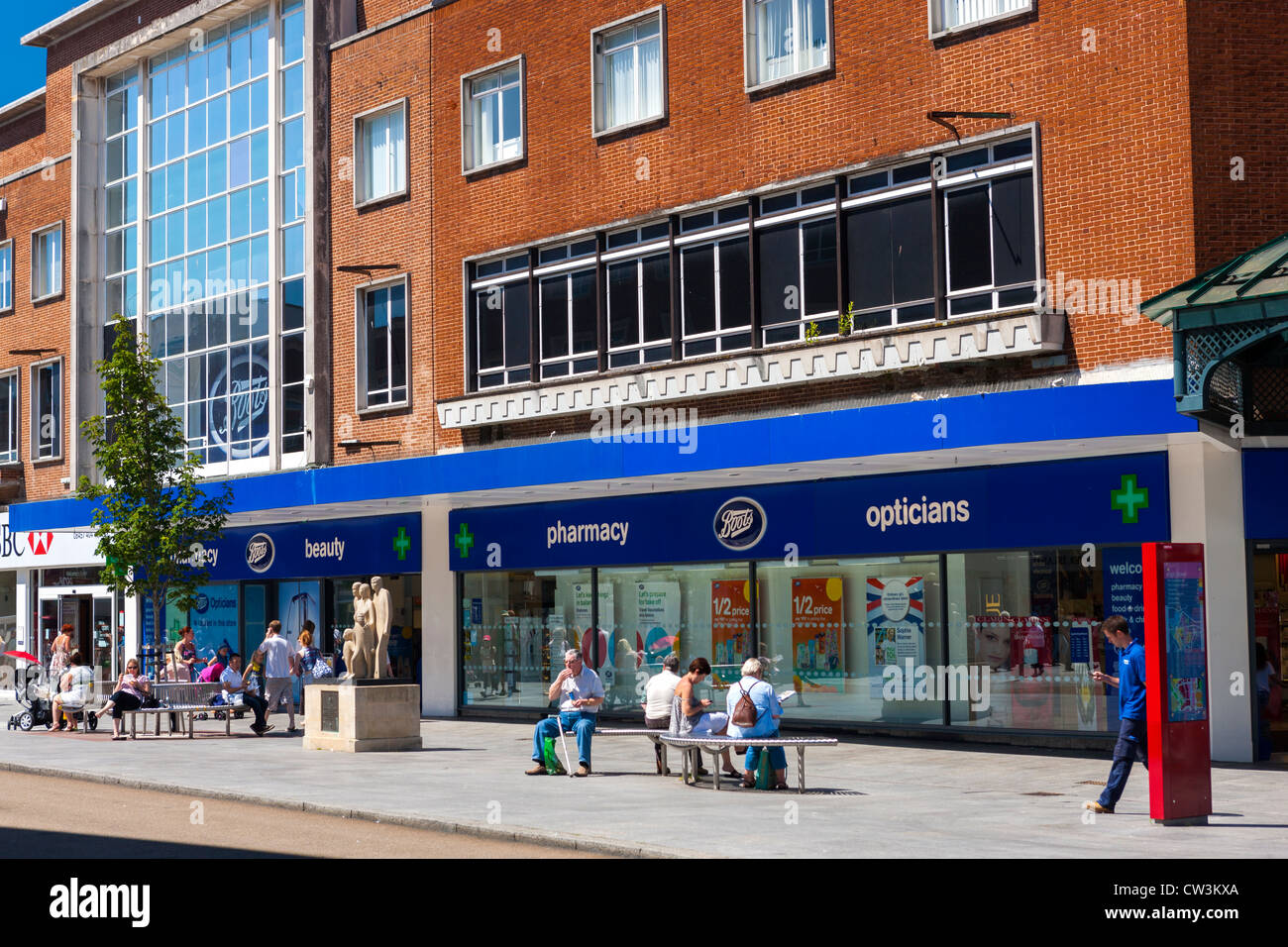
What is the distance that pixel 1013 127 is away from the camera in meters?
19.6

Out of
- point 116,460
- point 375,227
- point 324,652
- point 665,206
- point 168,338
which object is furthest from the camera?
point 168,338

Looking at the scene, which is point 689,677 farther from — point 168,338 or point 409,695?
point 168,338

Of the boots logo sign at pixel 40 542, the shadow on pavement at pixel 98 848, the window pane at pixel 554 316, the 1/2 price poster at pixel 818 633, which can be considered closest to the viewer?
the shadow on pavement at pixel 98 848

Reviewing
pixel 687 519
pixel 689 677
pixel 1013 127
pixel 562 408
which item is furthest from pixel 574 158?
pixel 689 677

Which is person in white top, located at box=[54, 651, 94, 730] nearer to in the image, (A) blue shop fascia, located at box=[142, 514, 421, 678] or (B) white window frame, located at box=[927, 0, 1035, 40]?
(A) blue shop fascia, located at box=[142, 514, 421, 678]

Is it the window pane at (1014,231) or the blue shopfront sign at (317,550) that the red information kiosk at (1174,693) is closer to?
the window pane at (1014,231)

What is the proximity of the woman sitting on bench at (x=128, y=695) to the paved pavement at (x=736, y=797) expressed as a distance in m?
1.14

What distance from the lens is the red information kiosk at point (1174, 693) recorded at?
12883mm

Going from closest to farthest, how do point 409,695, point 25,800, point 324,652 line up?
point 25,800 → point 409,695 → point 324,652

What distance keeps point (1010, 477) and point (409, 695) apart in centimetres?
848

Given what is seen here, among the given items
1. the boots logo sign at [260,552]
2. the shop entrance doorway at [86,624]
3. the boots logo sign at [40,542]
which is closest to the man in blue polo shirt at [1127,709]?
the boots logo sign at [260,552]

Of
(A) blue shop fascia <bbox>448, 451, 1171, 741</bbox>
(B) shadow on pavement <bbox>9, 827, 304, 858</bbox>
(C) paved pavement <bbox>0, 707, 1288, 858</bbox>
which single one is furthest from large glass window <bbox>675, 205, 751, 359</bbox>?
(B) shadow on pavement <bbox>9, 827, 304, 858</bbox>

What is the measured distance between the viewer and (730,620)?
23.8 metres

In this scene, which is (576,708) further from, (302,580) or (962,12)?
(302,580)
